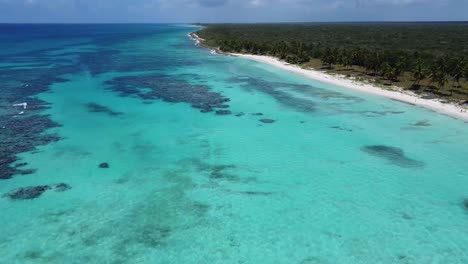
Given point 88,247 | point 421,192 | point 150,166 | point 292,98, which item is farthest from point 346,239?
point 292,98

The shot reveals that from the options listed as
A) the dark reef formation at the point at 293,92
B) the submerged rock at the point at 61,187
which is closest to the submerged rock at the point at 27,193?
the submerged rock at the point at 61,187

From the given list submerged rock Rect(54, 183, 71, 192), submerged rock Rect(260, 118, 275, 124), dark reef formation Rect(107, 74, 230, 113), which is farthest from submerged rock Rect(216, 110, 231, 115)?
submerged rock Rect(54, 183, 71, 192)

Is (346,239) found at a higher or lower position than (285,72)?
lower

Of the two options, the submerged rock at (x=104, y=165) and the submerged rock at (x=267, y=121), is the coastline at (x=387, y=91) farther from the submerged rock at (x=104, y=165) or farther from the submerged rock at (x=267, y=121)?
the submerged rock at (x=104, y=165)

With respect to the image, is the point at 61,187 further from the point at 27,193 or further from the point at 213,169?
the point at 213,169

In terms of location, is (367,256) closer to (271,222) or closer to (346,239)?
(346,239)

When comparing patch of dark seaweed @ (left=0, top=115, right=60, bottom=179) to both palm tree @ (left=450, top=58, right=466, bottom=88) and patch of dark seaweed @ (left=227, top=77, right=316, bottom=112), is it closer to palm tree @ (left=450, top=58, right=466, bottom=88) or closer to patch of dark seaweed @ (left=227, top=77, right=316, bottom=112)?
patch of dark seaweed @ (left=227, top=77, right=316, bottom=112)
